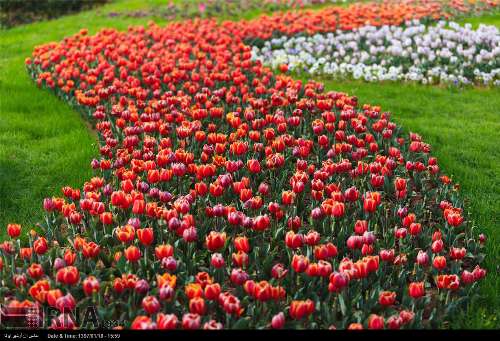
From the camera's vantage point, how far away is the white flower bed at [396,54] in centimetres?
1188

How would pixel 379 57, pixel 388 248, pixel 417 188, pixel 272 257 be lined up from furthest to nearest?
pixel 379 57, pixel 417 188, pixel 388 248, pixel 272 257

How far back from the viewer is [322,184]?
5.90m

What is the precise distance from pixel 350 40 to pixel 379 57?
1.43m

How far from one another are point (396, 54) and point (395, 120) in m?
4.18

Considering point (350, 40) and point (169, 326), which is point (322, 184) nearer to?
point (169, 326)

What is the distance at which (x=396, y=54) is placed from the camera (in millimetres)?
12914

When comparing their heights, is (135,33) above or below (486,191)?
above

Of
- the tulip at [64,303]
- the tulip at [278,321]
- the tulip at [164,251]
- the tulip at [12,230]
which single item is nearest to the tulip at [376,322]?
the tulip at [278,321]

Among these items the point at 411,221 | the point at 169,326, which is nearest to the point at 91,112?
the point at 411,221

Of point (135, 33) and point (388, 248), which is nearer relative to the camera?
point (388, 248)

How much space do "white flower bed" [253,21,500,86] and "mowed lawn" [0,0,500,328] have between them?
46 centimetres

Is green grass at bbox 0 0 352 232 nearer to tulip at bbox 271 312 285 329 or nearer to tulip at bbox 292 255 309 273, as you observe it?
tulip at bbox 292 255 309 273

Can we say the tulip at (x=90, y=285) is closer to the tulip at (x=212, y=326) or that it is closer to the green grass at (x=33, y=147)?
the tulip at (x=212, y=326)

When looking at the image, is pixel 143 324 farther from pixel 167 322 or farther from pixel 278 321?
pixel 278 321
